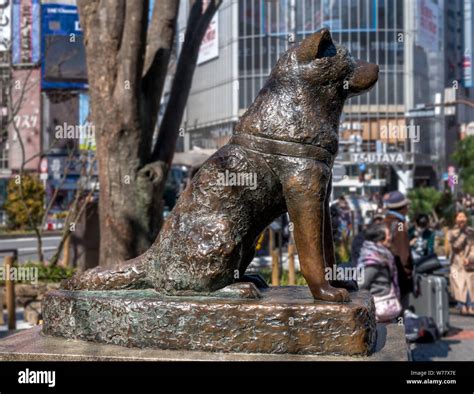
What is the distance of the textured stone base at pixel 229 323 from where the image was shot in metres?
3.52

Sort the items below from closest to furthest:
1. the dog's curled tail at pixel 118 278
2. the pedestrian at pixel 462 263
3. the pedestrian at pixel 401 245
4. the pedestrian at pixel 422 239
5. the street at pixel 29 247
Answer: the dog's curled tail at pixel 118 278 → the pedestrian at pixel 401 245 → the pedestrian at pixel 462 263 → the pedestrian at pixel 422 239 → the street at pixel 29 247

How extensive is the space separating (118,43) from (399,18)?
158 ft

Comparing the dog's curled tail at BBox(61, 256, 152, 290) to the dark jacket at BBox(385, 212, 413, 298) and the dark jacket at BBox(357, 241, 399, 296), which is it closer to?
the dark jacket at BBox(357, 241, 399, 296)

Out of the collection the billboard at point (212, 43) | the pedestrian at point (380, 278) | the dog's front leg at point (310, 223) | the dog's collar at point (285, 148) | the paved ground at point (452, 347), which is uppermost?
the billboard at point (212, 43)

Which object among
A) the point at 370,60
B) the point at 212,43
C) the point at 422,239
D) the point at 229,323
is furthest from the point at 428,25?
the point at 229,323

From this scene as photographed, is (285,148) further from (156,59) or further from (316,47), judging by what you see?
(156,59)

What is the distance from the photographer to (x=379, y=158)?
1955 inches

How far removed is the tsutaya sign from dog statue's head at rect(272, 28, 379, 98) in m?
42.1

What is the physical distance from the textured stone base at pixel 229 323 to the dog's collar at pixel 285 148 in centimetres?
66

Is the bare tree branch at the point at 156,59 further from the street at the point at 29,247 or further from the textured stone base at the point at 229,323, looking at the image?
the street at the point at 29,247

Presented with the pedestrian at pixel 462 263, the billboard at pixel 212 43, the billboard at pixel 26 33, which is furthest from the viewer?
the billboard at pixel 212 43

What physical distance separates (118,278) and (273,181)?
0.90 metres

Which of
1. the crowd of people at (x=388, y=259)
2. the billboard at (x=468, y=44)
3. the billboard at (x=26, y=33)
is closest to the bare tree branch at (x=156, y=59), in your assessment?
the crowd of people at (x=388, y=259)
